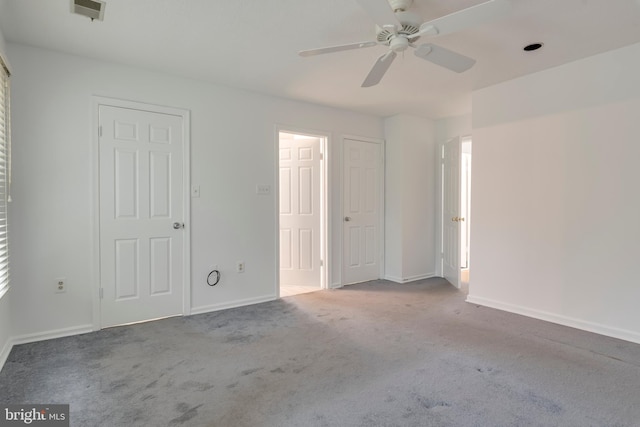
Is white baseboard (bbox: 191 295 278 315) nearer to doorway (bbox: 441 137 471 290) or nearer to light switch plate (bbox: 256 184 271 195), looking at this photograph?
light switch plate (bbox: 256 184 271 195)

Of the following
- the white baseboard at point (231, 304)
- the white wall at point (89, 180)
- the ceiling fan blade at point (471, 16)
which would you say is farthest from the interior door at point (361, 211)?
the ceiling fan blade at point (471, 16)

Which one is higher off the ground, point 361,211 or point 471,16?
point 471,16

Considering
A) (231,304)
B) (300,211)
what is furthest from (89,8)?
(300,211)

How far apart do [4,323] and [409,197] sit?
169 inches

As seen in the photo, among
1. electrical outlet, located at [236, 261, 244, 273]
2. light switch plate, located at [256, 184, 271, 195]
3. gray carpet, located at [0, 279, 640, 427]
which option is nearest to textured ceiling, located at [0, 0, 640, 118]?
light switch plate, located at [256, 184, 271, 195]

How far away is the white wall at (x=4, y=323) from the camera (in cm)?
242

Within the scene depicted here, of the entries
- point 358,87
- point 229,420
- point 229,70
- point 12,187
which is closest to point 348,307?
point 229,420

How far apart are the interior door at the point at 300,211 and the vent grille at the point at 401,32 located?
246 centimetres

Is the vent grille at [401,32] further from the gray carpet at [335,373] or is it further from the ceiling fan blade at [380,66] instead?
the gray carpet at [335,373]

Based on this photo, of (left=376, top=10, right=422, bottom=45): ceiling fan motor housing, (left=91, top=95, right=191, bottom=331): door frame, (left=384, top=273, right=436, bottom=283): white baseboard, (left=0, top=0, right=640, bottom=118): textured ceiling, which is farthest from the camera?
(left=384, top=273, right=436, bottom=283): white baseboard

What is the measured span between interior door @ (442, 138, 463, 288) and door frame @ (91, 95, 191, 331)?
128 inches

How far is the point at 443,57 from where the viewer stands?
221 cm

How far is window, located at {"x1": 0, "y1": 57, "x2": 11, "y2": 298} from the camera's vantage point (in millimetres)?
2358

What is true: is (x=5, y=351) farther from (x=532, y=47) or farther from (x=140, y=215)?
(x=532, y=47)
